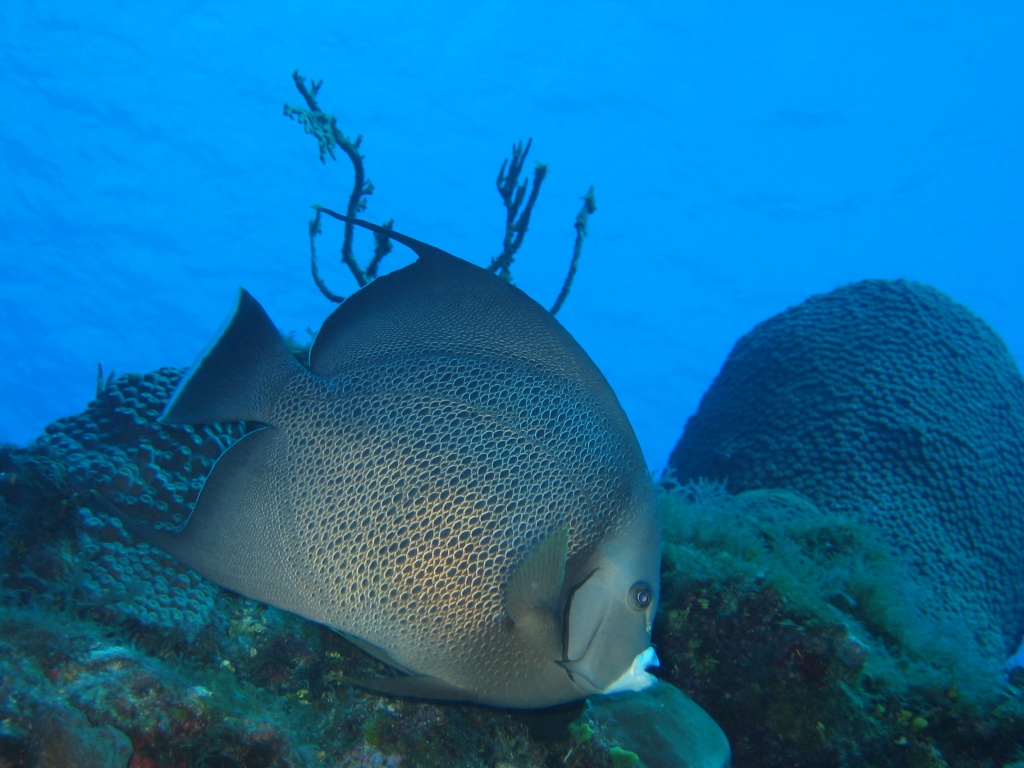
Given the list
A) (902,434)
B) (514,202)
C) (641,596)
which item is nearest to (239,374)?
(641,596)

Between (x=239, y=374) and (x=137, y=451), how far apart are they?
1.35 metres

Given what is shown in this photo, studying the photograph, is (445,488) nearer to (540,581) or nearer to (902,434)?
(540,581)

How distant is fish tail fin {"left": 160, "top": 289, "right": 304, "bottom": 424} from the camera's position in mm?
1433

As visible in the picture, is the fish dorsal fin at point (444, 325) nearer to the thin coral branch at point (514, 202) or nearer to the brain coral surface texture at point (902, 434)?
the thin coral branch at point (514, 202)

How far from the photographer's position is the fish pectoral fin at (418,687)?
1.34 metres

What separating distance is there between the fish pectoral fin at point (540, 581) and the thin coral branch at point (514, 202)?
3.71 metres

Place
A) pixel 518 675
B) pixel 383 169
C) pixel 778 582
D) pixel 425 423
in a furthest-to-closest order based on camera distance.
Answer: pixel 383 169 < pixel 778 582 < pixel 425 423 < pixel 518 675

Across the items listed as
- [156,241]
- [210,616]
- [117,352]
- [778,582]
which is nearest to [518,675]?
[210,616]

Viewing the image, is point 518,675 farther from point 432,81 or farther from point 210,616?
point 432,81

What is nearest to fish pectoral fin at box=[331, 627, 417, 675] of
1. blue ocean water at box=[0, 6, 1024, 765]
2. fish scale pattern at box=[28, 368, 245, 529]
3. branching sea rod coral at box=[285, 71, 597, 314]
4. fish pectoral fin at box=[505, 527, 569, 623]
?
fish pectoral fin at box=[505, 527, 569, 623]

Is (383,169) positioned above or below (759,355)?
above

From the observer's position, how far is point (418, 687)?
4.48 feet

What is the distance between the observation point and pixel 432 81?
33.3 meters

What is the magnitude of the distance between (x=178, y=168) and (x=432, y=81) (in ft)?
48.4
